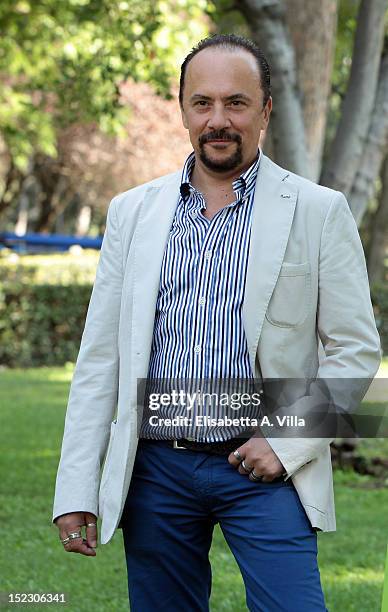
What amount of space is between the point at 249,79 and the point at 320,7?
20.4 ft

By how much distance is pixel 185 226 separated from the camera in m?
3.39

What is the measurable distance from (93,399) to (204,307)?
44 cm

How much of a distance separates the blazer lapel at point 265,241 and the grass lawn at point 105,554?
9.52ft

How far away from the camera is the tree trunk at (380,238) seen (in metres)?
24.9

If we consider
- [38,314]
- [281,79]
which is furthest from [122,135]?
[281,79]

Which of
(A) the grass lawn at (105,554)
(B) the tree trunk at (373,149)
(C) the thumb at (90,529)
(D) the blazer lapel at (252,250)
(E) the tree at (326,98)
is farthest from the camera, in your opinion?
(B) the tree trunk at (373,149)

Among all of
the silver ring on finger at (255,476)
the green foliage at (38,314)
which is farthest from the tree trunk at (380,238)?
the silver ring on finger at (255,476)

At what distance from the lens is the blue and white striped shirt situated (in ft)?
10.6

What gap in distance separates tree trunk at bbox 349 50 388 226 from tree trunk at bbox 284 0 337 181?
1.12ft

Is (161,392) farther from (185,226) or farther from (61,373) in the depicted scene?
(61,373)

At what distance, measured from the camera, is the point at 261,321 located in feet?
10.4

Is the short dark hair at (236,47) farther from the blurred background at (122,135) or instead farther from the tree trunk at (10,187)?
the tree trunk at (10,187)

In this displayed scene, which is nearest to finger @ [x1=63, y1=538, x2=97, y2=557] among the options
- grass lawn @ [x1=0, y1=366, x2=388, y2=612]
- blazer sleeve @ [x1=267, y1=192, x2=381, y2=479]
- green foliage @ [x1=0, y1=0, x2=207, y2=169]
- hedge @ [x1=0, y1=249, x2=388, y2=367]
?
blazer sleeve @ [x1=267, y1=192, x2=381, y2=479]

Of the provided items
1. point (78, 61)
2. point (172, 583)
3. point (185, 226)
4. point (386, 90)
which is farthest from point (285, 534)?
point (78, 61)
